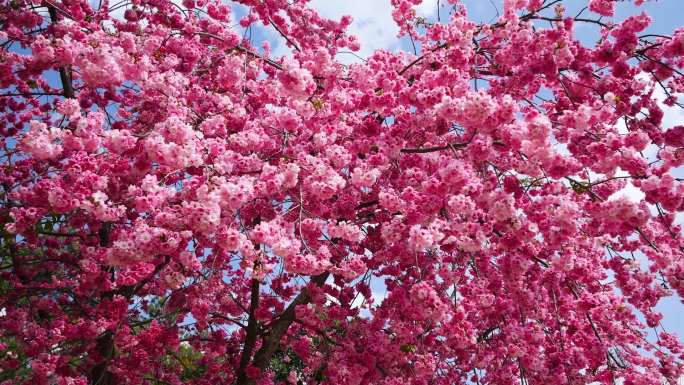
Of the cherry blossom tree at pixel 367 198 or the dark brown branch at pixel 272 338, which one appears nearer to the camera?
the cherry blossom tree at pixel 367 198

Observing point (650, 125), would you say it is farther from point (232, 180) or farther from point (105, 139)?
point (105, 139)

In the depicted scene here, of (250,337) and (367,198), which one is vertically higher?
(367,198)

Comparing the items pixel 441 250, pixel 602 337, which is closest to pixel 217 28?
pixel 441 250

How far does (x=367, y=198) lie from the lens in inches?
258

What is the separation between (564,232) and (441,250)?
155 centimetres

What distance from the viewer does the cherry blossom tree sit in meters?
4.54

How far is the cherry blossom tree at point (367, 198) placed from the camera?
4.54m

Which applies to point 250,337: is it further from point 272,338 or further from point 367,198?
point 367,198

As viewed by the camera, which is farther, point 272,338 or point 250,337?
point 250,337

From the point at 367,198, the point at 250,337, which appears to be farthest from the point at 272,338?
the point at 367,198

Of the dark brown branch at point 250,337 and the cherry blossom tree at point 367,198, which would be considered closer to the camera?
the cherry blossom tree at point 367,198

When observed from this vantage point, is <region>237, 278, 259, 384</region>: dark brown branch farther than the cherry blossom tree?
Yes

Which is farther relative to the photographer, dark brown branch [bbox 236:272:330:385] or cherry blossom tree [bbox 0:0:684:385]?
dark brown branch [bbox 236:272:330:385]

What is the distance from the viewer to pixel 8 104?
8.16 metres
